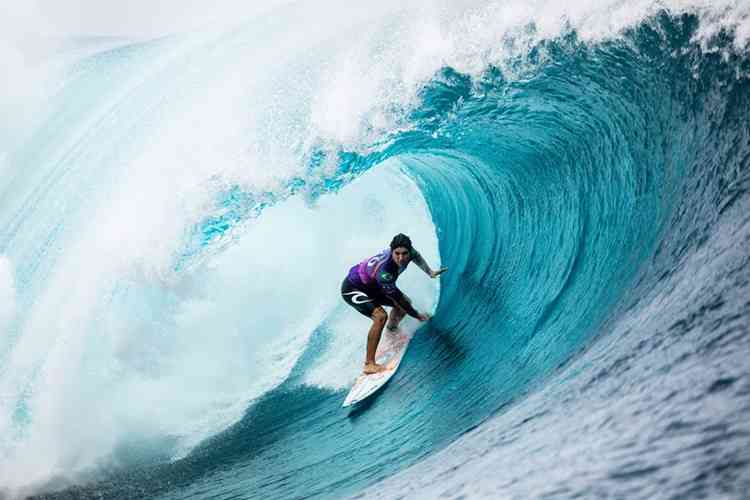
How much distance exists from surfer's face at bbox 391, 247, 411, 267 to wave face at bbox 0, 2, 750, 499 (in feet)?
3.43

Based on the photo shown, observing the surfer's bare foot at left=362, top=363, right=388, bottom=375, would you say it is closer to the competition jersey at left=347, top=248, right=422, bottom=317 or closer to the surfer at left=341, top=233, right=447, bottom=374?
the surfer at left=341, top=233, right=447, bottom=374

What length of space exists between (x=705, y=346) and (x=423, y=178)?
7.51 meters

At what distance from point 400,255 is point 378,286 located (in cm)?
42

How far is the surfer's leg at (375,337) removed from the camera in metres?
5.71

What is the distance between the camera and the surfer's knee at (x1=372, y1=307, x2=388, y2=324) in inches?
225

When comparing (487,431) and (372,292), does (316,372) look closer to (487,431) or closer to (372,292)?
(372,292)

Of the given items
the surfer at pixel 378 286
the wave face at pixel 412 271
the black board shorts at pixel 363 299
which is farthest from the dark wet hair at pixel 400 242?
the wave face at pixel 412 271

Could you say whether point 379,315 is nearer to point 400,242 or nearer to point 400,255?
point 400,255

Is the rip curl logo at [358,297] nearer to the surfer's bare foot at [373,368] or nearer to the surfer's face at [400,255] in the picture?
the surfer's face at [400,255]

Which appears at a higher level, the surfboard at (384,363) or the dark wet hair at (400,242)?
the dark wet hair at (400,242)

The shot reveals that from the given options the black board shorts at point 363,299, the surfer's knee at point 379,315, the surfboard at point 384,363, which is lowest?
the surfboard at point 384,363

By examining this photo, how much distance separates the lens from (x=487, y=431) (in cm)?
339

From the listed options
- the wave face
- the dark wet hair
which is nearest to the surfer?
the dark wet hair

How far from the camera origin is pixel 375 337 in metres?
5.77
